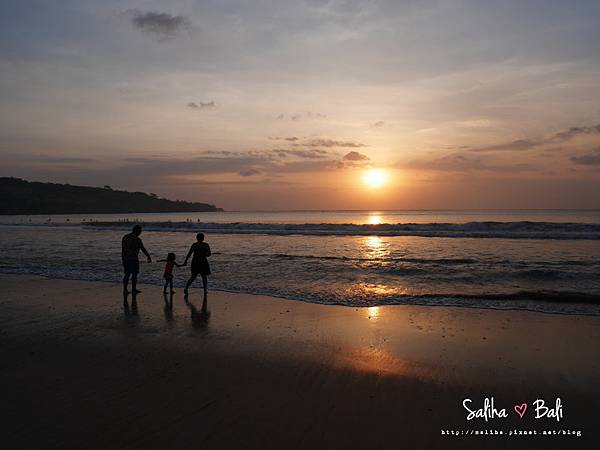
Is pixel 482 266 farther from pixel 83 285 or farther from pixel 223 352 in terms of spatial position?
pixel 83 285

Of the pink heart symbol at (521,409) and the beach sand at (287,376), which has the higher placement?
the beach sand at (287,376)

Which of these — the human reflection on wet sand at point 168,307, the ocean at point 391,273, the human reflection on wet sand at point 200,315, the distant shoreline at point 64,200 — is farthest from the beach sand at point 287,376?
the distant shoreline at point 64,200

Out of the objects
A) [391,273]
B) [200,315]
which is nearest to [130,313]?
[200,315]

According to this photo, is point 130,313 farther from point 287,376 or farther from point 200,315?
point 287,376

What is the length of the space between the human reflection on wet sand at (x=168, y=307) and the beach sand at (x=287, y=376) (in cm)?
16

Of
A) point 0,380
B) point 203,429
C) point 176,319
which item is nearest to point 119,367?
point 0,380

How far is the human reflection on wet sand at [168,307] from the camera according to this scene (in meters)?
8.79

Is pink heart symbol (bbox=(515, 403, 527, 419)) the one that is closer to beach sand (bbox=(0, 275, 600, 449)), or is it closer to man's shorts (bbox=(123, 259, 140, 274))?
beach sand (bbox=(0, 275, 600, 449))

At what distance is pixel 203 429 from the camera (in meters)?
3.96

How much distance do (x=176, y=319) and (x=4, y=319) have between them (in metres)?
3.61

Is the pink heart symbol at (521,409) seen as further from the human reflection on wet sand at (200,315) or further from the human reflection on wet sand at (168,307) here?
the human reflection on wet sand at (168,307)

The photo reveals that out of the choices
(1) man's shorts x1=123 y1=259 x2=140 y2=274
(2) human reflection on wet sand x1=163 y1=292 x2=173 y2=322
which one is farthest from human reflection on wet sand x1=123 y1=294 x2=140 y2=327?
(1) man's shorts x1=123 y1=259 x2=140 y2=274

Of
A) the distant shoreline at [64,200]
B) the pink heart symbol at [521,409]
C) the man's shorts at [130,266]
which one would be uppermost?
the distant shoreline at [64,200]

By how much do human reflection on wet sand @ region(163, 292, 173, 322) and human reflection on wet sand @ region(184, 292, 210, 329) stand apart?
0.42 m
